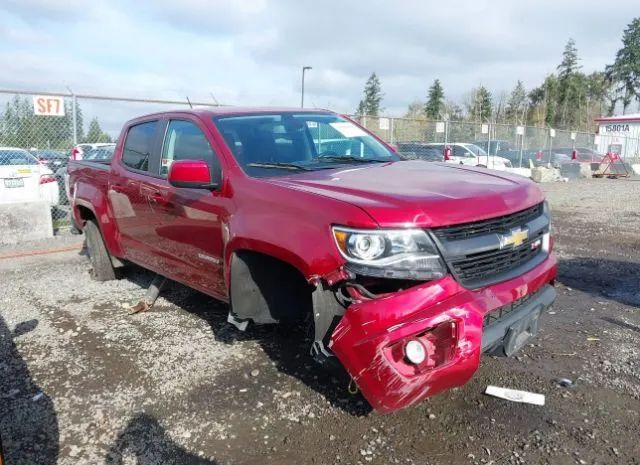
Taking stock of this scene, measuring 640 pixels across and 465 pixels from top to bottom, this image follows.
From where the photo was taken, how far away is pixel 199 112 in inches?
168

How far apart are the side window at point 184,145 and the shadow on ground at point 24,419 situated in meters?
1.86

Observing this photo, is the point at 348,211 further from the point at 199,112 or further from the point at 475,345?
the point at 199,112

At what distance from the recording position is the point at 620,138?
34.6m

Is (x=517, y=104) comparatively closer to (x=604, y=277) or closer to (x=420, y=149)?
(x=420, y=149)

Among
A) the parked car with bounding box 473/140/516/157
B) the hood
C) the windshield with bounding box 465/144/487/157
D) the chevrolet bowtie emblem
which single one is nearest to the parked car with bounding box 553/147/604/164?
the parked car with bounding box 473/140/516/157

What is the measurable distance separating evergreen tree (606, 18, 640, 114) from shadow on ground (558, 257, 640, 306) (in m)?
78.7

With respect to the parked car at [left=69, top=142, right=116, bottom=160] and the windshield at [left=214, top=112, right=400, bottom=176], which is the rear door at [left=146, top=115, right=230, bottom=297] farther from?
the parked car at [left=69, top=142, right=116, bottom=160]

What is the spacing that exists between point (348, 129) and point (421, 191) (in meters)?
1.91

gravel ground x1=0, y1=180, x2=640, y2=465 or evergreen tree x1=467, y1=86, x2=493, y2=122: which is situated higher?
evergreen tree x1=467, y1=86, x2=493, y2=122

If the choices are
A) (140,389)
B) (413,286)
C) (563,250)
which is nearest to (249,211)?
(413,286)

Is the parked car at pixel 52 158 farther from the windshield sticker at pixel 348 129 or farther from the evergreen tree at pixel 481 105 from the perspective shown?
the evergreen tree at pixel 481 105

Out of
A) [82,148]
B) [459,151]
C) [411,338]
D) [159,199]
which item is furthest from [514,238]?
[459,151]

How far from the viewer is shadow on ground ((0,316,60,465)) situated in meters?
2.91

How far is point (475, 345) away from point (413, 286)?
416 mm
